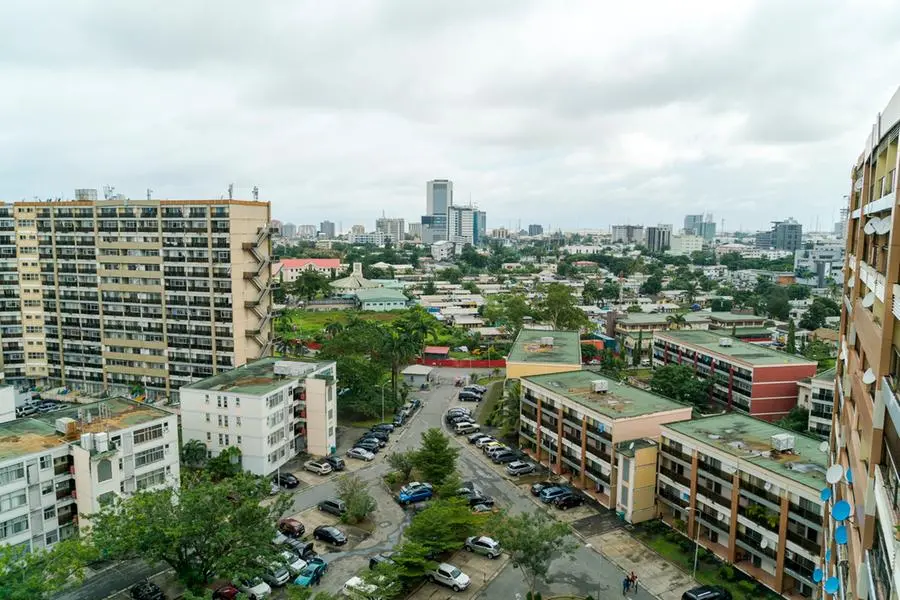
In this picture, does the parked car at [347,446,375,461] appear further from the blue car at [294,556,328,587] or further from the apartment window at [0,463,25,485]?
the apartment window at [0,463,25,485]

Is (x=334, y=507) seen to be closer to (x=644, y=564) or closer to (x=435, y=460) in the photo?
(x=435, y=460)

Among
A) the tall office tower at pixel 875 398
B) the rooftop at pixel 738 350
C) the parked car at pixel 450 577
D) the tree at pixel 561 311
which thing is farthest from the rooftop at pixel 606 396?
the tree at pixel 561 311

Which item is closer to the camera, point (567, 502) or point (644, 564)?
Answer: point (644, 564)

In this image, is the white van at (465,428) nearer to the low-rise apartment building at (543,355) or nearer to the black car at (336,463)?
the low-rise apartment building at (543,355)

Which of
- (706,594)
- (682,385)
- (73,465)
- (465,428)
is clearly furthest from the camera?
(682,385)

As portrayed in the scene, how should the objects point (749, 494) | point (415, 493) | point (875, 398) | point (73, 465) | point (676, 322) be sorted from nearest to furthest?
point (875, 398), point (749, 494), point (73, 465), point (415, 493), point (676, 322)

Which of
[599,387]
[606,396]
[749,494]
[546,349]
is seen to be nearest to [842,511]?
[749,494]
